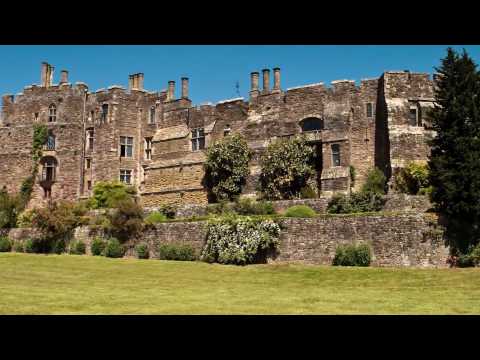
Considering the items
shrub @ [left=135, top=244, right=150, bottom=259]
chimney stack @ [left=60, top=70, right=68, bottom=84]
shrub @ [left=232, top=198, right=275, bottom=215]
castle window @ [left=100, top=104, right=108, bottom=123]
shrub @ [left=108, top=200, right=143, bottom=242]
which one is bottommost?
shrub @ [left=135, top=244, right=150, bottom=259]

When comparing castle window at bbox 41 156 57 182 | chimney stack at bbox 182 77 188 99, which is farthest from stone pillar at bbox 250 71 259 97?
castle window at bbox 41 156 57 182

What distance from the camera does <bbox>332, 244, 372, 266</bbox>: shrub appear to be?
2377 cm

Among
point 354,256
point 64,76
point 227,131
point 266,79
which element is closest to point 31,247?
point 227,131

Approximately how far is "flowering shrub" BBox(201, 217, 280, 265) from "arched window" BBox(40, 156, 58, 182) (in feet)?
76.8

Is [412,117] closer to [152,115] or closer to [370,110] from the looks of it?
[370,110]

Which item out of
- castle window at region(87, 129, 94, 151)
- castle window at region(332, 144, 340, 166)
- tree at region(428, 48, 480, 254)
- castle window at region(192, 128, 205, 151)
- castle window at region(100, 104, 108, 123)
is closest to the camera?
tree at region(428, 48, 480, 254)

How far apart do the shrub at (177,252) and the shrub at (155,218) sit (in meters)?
2.28

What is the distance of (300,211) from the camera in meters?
28.1

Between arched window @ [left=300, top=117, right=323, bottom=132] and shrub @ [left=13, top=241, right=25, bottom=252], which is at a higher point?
arched window @ [left=300, top=117, right=323, bottom=132]

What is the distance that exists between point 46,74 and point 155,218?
23.2 meters

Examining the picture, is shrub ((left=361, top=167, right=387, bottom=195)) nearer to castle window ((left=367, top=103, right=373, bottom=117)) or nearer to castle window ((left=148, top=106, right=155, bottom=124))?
castle window ((left=367, top=103, right=373, bottom=117))

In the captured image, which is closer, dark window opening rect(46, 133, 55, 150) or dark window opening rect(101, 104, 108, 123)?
dark window opening rect(101, 104, 108, 123)
